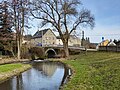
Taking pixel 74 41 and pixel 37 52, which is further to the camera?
pixel 74 41

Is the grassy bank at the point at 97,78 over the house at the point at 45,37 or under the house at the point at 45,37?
under

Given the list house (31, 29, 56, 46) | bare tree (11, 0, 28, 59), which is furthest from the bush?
house (31, 29, 56, 46)

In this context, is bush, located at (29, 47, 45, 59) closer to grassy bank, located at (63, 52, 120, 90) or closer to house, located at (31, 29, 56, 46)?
grassy bank, located at (63, 52, 120, 90)

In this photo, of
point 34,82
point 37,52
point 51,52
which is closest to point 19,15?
Answer: point 37,52

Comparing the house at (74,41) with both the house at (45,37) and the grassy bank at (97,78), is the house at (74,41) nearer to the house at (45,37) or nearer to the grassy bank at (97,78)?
the house at (45,37)

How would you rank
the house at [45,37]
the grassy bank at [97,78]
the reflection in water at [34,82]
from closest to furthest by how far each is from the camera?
1. the grassy bank at [97,78]
2. the reflection in water at [34,82]
3. the house at [45,37]

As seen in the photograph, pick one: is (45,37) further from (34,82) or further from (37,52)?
(34,82)

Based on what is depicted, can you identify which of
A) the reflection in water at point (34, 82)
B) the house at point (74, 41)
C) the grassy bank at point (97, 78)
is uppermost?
the house at point (74, 41)

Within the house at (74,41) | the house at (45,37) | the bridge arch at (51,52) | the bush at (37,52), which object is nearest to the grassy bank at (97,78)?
the house at (74,41)

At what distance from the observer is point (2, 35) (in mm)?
54156

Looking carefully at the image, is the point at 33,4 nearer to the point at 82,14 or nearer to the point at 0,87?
the point at 82,14

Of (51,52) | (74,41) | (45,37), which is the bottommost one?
(51,52)

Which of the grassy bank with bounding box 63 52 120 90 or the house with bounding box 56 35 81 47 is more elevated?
the house with bounding box 56 35 81 47

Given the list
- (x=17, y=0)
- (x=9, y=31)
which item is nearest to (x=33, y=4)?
(x=17, y=0)
